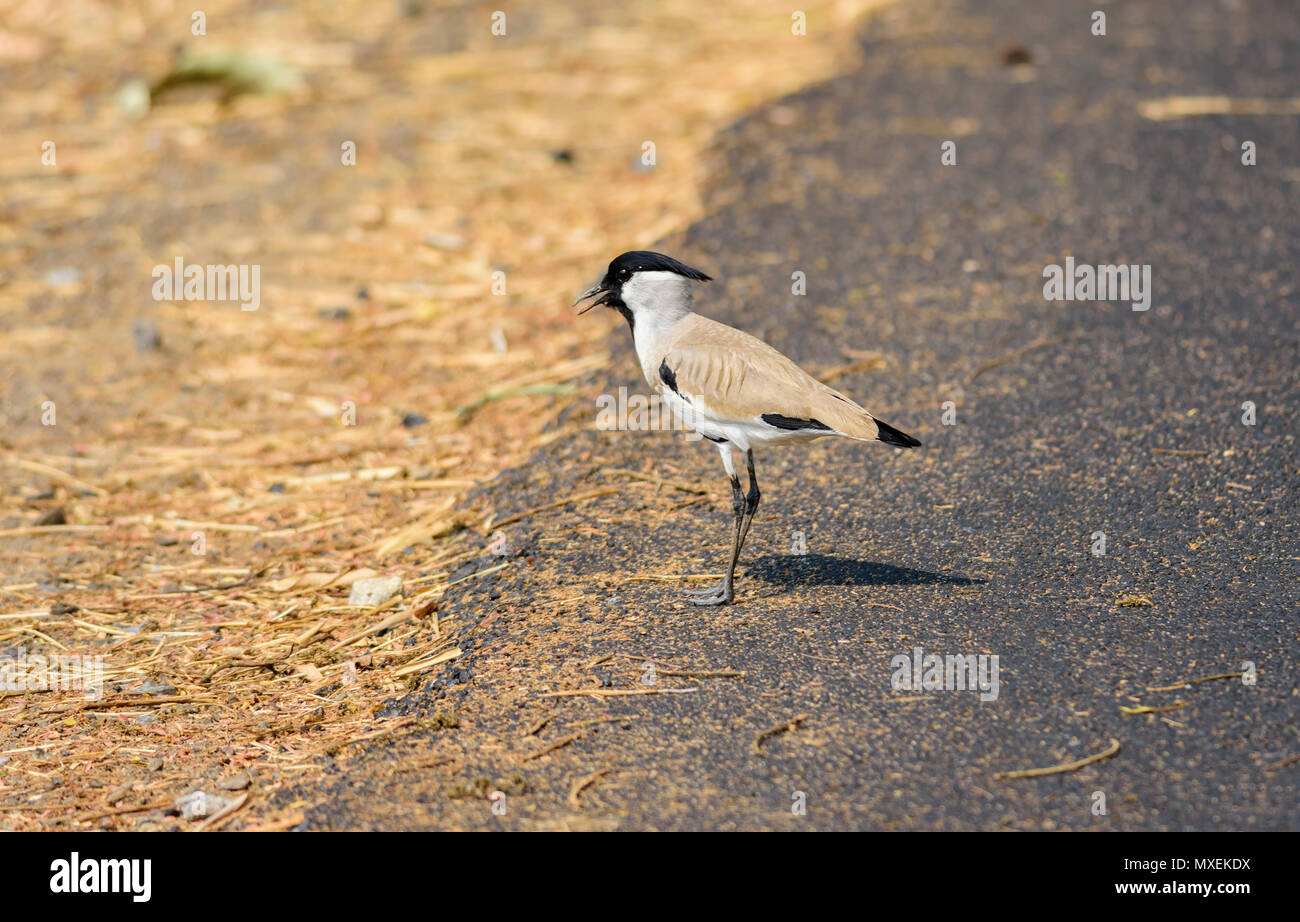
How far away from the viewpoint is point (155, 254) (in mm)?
8180

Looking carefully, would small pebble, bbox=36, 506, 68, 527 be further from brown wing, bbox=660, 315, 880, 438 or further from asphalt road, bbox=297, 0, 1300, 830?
brown wing, bbox=660, 315, 880, 438

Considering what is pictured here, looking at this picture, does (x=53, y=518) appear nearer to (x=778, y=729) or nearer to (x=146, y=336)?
(x=146, y=336)

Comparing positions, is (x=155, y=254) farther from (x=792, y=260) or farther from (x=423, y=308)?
(x=792, y=260)

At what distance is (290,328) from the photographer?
7.59 metres

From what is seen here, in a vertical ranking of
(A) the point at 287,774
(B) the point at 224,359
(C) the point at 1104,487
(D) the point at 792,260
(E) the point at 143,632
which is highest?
(D) the point at 792,260

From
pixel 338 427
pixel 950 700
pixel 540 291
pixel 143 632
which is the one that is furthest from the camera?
pixel 540 291

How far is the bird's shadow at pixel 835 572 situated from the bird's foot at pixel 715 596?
0.25 meters

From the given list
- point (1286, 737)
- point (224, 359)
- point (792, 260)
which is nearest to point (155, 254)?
point (224, 359)

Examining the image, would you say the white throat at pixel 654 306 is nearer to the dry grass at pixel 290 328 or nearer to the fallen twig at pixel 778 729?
the dry grass at pixel 290 328

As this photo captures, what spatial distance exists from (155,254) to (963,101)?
5709 mm

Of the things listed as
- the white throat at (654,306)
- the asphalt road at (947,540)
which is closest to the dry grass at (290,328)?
the asphalt road at (947,540)

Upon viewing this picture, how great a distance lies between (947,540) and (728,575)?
2.99 ft

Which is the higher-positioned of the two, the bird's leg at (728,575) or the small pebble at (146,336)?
the small pebble at (146,336)

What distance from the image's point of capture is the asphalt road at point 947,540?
3.55 m
